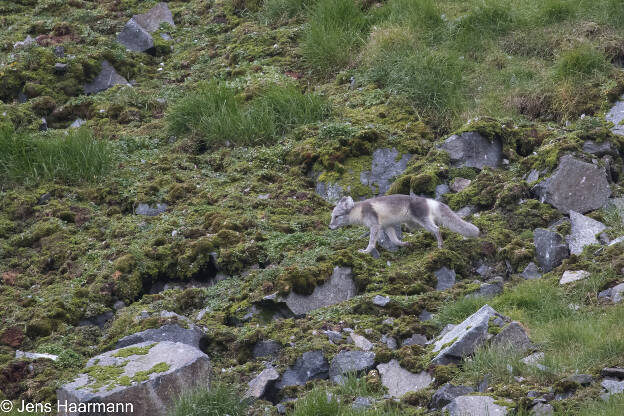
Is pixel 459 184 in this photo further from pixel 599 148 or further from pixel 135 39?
pixel 135 39

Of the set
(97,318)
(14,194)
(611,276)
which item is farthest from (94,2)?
(611,276)

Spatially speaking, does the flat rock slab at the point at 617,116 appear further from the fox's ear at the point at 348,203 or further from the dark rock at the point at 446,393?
the dark rock at the point at 446,393

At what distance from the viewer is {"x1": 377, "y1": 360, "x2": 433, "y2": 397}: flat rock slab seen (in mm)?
6715

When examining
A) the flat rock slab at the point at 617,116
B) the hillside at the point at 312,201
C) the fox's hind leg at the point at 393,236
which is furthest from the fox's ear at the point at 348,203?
the flat rock slab at the point at 617,116

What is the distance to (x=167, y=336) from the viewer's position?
7691mm

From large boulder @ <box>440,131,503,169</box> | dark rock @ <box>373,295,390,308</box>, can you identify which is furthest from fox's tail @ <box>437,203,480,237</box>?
large boulder @ <box>440,131,503,169</box>

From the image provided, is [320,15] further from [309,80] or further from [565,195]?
[565,195]

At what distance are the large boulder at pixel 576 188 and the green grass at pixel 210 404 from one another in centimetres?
478

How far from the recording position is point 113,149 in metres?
12.0

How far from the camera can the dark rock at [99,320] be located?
868 cm

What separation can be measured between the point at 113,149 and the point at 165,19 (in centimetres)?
492

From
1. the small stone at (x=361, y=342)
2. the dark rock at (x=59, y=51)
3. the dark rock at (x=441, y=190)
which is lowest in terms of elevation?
the dark rock at (x=441, y=190)

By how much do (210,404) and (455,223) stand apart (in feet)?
12.4

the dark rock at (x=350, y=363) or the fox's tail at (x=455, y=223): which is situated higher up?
the dark rock at (x=350, y=363)
